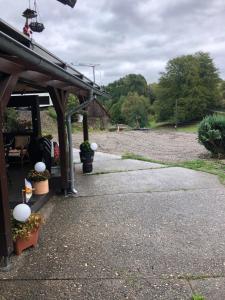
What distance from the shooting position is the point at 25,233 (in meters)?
4.22

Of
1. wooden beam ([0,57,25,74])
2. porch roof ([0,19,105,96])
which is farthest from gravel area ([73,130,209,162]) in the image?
wooden beam ([0,57,25,74])

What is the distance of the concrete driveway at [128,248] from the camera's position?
3443 mm

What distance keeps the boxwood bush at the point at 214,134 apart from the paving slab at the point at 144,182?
3.04m

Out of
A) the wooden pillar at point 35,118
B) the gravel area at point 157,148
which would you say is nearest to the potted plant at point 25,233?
the wooden pillar at point 35,118

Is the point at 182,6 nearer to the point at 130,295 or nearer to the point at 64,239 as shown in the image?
the point at 64,239

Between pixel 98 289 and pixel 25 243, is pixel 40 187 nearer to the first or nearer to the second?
pixel 25 243

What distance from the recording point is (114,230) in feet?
16.6

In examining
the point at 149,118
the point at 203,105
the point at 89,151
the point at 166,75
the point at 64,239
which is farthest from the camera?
the point at 149,118

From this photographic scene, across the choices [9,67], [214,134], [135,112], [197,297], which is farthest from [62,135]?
[135,112]

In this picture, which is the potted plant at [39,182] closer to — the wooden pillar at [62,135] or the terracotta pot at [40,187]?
the terracotta pot at [40,187]

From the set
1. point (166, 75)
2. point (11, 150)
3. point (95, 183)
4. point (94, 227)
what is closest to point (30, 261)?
point (94, 227)

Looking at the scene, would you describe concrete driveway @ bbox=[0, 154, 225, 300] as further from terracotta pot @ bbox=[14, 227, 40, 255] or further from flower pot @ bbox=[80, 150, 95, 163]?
flower pot @ bbox=[80, 150, 95, 163]

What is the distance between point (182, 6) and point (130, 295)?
32.7ft

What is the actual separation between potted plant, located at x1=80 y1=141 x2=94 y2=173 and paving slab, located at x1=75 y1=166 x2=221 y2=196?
0.43 m
